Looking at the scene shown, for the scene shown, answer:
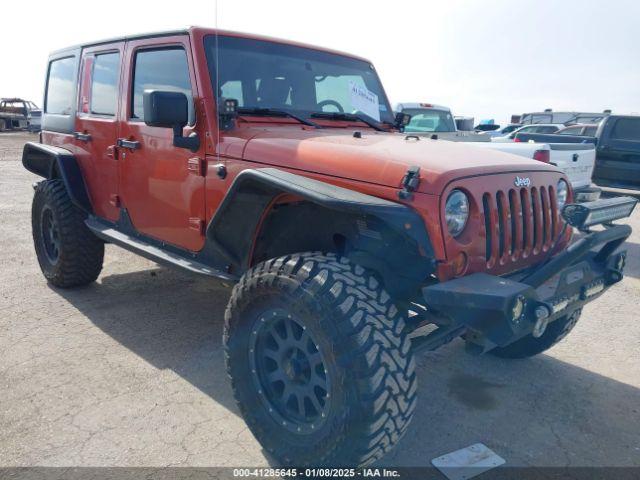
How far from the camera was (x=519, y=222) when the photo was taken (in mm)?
2734

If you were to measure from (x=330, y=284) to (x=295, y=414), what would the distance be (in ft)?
2.33

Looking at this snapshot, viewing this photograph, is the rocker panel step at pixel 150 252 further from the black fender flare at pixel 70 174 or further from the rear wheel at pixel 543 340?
the rear wheel at pixel 543 340

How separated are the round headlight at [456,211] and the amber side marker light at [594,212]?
19.2 inches

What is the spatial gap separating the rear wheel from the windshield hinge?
1546mm

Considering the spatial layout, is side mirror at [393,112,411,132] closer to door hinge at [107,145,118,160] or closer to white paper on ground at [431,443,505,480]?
door hinge at [107,145,118,160]

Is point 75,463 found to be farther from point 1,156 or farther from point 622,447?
point 1,156

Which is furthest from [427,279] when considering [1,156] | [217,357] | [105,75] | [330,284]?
[1,156]

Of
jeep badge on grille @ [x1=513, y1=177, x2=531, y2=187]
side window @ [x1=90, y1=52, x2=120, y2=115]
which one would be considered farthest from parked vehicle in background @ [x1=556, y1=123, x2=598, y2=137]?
jeep badge on grille @ [x1=513, y1=177, x2=531, y2=187]

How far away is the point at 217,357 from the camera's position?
3.81 metres

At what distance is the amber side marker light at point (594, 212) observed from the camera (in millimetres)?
2553

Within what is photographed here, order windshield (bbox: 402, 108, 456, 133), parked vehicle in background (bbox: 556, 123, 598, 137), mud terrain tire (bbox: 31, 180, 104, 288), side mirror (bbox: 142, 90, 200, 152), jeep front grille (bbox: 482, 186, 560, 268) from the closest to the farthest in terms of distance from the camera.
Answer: jeep front grille (bbox: 482, 186, 560, 268), side mirror (bbox: 142, 90, 200, 152), mud terrain tire (bbox: 31, 180, 104, 288), windshield (bbox: 402, 108, 456, 133), parked vehicle in background (bbox: 556, 123, 598, 137)

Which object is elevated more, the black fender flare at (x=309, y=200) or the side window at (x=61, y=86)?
the side window at (x=61, y=86)

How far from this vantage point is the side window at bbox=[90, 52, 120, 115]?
4.16 metres

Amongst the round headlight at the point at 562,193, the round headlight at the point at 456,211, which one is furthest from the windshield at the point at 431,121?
the round headlight at the point at 456,211
